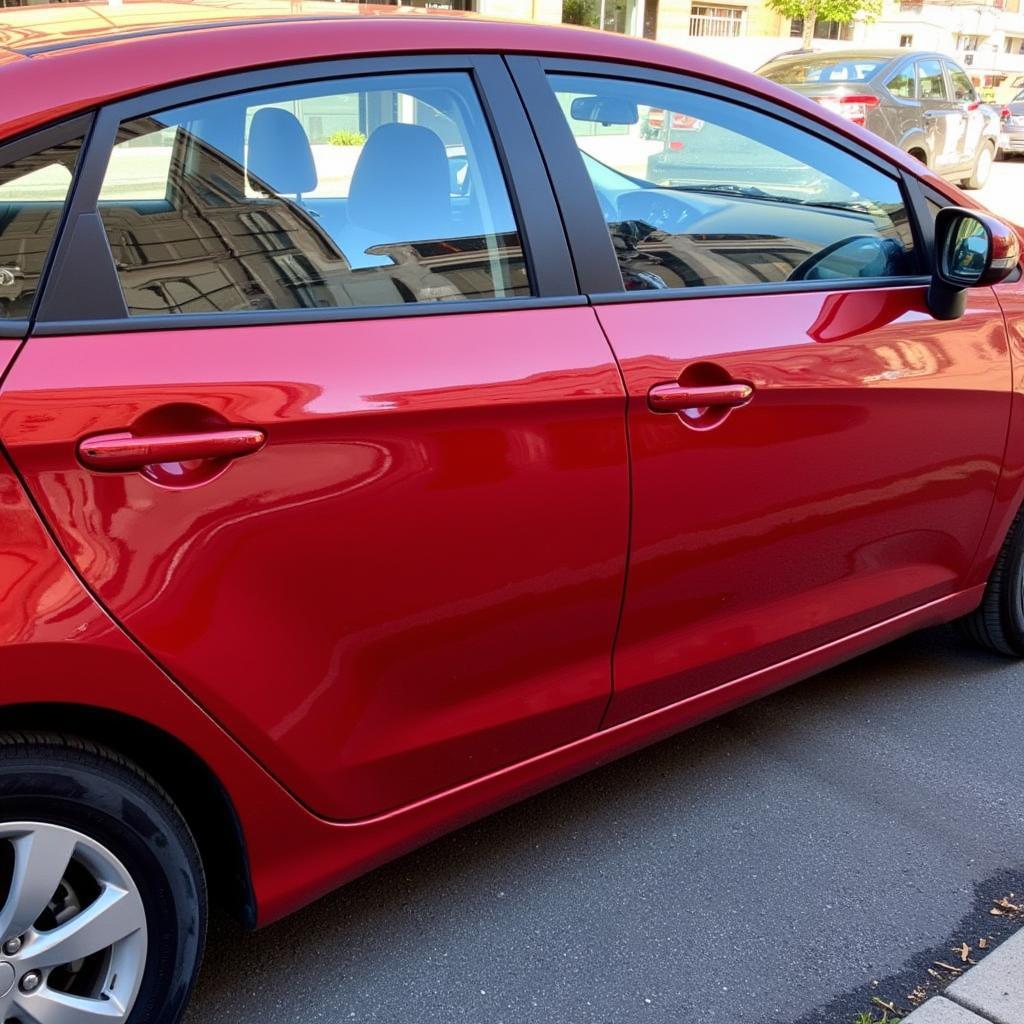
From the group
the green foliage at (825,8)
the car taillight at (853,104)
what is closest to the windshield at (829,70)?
the car taillight at (853,104)

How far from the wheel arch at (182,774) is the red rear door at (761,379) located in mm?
792

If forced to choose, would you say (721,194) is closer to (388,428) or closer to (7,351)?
(388,428)

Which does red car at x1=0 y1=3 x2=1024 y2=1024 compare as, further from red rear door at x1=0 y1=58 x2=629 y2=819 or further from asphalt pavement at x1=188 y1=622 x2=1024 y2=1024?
asphalt pavement at x1=188 y1=622 x2=1024 y2=1024

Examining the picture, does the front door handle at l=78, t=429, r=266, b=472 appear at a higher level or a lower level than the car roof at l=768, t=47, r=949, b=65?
lower

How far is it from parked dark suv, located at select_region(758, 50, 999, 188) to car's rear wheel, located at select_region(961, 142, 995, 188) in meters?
0.15

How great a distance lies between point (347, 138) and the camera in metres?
2.12

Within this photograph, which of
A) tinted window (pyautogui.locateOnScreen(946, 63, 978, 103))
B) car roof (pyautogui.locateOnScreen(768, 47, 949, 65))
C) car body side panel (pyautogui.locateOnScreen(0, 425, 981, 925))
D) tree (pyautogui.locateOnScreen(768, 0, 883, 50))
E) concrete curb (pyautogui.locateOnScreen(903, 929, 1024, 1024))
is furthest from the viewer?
tree (pyautogui.locateOnScreen(768, 0, 883, 50))

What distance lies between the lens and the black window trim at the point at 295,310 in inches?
63.2

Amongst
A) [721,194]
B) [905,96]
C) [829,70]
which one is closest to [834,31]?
[905,96]

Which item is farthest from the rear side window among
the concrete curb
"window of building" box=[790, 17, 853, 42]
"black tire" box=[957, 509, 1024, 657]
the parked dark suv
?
"window of building" box=[790, 17, 853, 42]

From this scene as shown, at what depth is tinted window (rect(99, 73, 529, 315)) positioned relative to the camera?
172 centimetres

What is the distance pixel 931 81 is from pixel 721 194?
12222 mm

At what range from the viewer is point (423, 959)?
221 centimetres

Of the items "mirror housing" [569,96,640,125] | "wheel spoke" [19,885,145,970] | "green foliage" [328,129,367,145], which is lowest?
"wheel spoke" [19,885,145,970]
